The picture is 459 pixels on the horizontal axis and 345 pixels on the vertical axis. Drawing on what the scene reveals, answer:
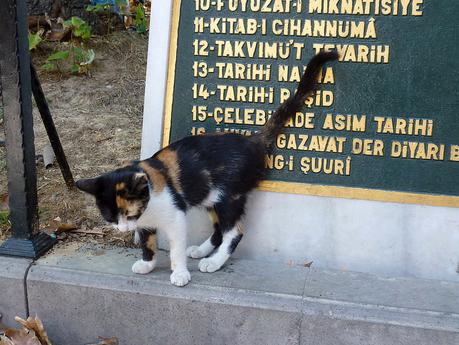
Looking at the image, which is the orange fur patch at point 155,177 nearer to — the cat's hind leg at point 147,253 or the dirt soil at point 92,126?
the cat's hind leg at point 147,253

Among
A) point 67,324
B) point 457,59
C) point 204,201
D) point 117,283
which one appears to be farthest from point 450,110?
point 67,324

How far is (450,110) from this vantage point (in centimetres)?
297

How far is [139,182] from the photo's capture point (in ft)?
8.21

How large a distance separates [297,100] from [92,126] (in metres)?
2.51

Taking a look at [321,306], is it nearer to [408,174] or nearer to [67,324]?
[408,174]

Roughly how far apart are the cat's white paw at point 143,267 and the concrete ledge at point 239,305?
38 millimetres

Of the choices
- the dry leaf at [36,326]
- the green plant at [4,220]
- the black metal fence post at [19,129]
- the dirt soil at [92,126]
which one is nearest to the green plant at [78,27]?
the dirt soil at [92,126]

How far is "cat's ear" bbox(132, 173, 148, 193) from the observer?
8.18 ft

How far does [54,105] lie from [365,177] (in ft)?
10.9

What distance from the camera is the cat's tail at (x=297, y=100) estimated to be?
297 centimetres

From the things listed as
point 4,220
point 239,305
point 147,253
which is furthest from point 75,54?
point 239,305

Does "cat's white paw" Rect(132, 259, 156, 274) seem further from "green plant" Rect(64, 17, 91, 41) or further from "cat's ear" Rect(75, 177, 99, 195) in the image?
"green plant" Rect(64, 17, 91, 41)

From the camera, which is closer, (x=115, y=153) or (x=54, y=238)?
(x=54, y=238)

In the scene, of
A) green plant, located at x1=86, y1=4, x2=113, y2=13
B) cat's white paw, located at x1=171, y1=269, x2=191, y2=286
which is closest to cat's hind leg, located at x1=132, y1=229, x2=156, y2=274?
cat's white paw, located at x1=171, y1=269, x2=191, y2=286
